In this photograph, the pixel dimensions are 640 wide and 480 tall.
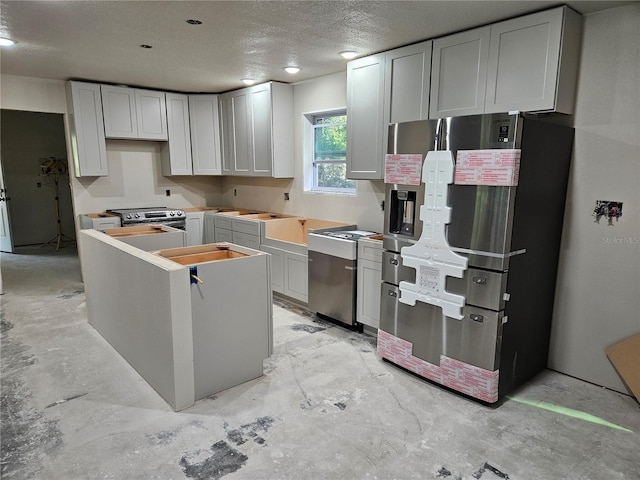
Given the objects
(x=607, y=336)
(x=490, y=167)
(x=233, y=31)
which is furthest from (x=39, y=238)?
(x=607, y=336)

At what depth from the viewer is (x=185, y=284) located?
7.88 feet

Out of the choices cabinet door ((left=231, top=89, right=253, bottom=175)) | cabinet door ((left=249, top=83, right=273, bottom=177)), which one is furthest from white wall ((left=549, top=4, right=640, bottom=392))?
cabinet door ((left=231, top=89, right=253, bottom=175))

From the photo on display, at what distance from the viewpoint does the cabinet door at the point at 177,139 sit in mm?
5449

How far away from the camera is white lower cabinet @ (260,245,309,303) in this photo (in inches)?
166

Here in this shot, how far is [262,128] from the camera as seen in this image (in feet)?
16.1

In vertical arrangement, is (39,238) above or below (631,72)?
below

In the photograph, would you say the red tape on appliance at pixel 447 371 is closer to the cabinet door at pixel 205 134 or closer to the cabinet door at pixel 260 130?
the cabinet door at pixel 260 130

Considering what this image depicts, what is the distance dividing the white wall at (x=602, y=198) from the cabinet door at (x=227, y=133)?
13.3 feet

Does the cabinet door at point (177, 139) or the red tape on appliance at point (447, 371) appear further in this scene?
the cabinet door at point (177, 139)

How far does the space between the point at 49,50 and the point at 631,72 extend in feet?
14.6

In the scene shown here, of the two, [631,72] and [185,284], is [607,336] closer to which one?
[631,72]

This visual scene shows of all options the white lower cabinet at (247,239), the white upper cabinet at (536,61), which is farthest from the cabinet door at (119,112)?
the white upper cabinet at (536,61)

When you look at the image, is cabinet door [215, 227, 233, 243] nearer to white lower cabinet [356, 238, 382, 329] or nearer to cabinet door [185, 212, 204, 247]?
cabinet door [185, 212, 204, 247]

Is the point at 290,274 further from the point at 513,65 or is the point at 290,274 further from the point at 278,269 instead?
the point at 513,65
